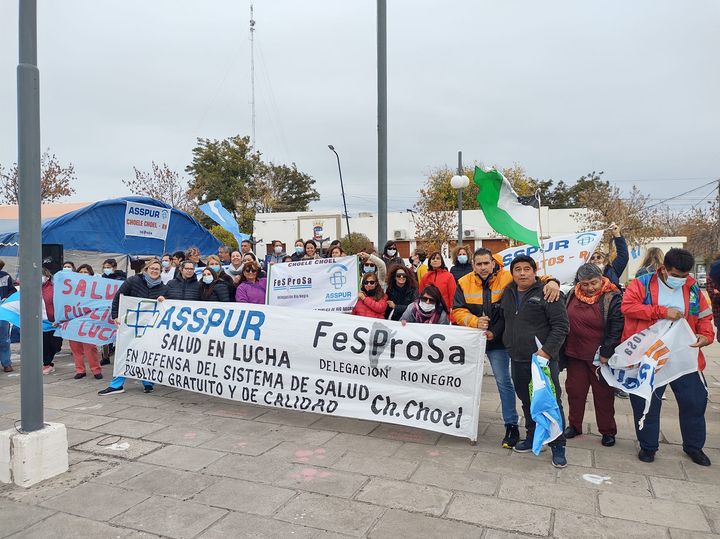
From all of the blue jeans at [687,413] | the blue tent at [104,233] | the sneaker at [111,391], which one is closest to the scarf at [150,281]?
the sneaker at [111,391]

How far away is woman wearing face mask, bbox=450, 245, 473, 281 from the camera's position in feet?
25.4

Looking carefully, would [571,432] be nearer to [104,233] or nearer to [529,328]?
[529,328]

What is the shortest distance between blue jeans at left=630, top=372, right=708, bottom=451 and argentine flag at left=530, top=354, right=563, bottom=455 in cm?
83

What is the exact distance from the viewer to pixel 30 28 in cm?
413

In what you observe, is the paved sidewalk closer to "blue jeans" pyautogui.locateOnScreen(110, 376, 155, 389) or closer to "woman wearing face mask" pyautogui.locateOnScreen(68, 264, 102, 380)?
"blue jeans" pyautogui.locateOnScreen(110, 376, 155, 389)

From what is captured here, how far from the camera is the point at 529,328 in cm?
451

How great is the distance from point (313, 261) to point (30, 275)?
410cm

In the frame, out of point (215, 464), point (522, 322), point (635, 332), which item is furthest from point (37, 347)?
point (635, 332)

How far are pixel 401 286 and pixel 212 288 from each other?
8.38 feet

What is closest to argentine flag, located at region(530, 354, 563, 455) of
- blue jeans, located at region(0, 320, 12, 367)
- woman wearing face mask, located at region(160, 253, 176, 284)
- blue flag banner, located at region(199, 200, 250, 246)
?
woman wearing face mask, located at region(160, 253, 176, 284)

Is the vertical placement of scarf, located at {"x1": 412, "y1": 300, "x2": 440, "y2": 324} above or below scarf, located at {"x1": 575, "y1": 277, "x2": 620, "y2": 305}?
below

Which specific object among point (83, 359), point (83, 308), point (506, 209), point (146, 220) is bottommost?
point (83, 359)

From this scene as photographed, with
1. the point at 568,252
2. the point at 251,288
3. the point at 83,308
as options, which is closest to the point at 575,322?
the point at 568,252

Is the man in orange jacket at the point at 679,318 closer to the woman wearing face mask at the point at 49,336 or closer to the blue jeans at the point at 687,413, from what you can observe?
the blue jeans at the point at 687,413
